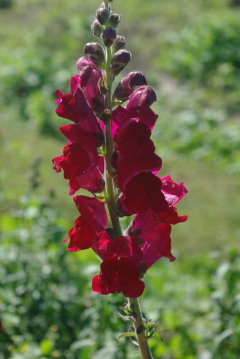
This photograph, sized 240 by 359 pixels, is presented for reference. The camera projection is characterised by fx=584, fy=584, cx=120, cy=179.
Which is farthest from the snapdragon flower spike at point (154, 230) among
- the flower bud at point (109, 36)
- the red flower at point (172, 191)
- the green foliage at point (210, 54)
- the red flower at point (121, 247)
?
the green foliage at point (210, 54)

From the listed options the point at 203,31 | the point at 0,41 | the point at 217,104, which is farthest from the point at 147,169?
the point at 0,41

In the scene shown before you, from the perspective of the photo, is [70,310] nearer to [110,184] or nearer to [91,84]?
[110,184]

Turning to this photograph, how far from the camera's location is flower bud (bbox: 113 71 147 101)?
5.46 feet

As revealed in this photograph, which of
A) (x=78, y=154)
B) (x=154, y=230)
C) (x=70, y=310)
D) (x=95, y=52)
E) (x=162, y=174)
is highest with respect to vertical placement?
(x=162, y=174)

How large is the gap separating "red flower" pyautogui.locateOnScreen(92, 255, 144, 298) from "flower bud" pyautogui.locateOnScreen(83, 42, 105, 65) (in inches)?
21.9

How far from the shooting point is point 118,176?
1.62m

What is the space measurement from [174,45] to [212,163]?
5.76m

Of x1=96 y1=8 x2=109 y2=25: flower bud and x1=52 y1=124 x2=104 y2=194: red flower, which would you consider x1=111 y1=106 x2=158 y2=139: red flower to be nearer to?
x1=52 y1=124 x2=104 y2=194: red flower

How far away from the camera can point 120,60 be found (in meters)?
1.62

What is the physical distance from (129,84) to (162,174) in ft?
20.1

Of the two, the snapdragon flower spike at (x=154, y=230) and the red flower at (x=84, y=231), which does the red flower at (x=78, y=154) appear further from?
the snapdragon flower spike at (x=154, y=230)

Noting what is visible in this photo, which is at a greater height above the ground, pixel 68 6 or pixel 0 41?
pixel 68 6

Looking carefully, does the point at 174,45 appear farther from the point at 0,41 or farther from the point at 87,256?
the point at 87,256

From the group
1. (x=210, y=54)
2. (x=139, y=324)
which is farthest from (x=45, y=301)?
(x=210, y=54)
